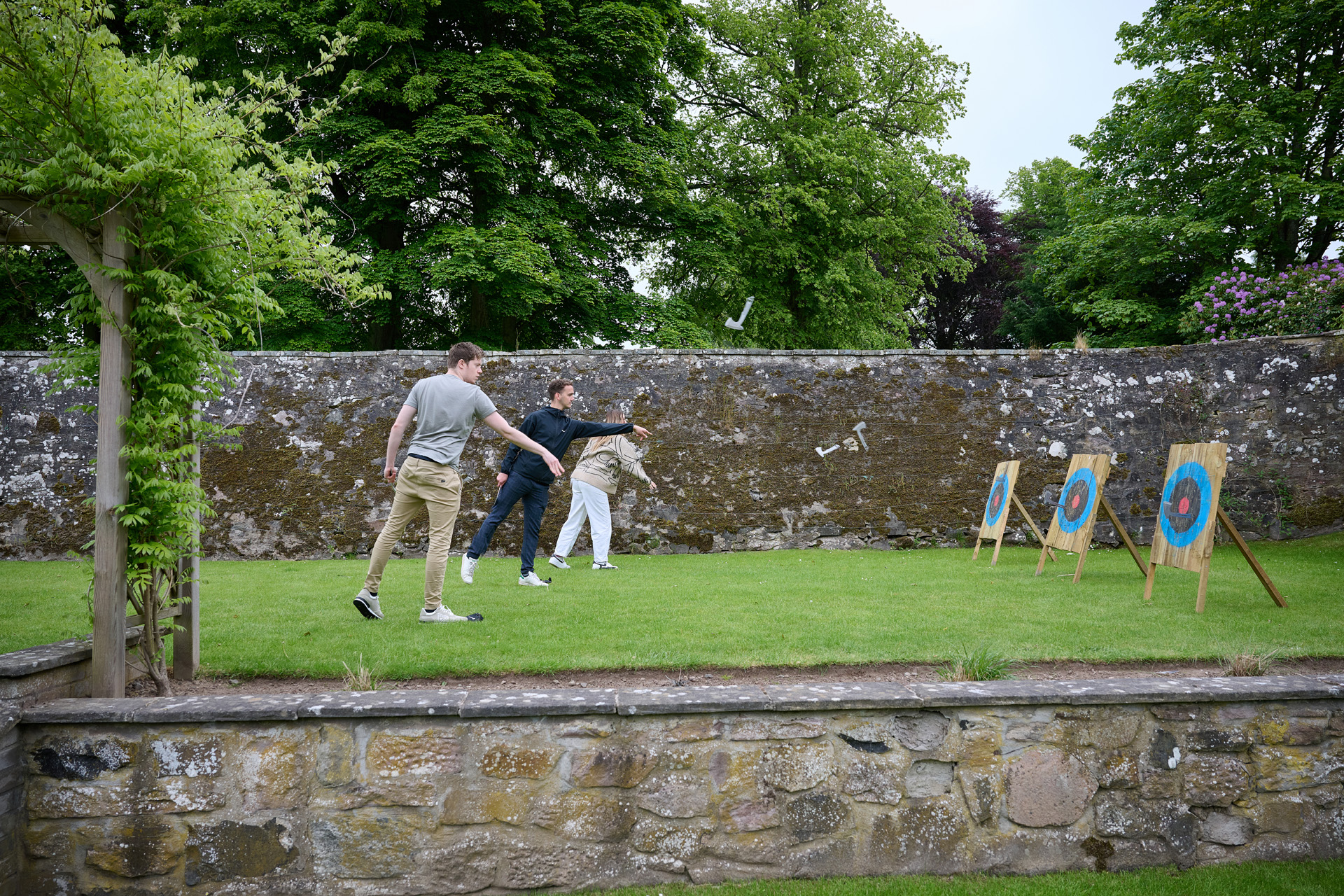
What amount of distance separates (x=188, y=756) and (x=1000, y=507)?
8512 mm

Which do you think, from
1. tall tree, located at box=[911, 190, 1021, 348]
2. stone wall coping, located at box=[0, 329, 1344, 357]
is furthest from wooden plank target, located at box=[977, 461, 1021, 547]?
tall tree, located at box=[911, 190, 1021, 348]

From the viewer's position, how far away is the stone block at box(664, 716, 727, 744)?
11.6ft

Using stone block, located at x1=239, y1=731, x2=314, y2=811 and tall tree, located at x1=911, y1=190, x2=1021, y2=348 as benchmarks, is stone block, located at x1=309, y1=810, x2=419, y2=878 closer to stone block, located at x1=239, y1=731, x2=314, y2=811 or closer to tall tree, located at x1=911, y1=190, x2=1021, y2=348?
stone block, located at x1=239, y1=731, x2=314, y2=811

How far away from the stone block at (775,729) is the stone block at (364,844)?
4.75ft

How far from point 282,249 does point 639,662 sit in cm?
293

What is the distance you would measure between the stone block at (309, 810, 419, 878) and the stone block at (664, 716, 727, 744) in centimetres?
115

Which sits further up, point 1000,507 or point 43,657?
point 1000,507

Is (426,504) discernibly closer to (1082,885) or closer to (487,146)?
(1082,885)

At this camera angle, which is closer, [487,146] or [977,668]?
[977,668]

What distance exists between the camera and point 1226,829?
145 inches

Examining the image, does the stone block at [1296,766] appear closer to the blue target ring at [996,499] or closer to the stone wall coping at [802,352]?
the blue target ring at [996,499]

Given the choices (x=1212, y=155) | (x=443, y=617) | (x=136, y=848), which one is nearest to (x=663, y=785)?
(x=136, y=848)

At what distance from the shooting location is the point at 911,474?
1102 centimetres


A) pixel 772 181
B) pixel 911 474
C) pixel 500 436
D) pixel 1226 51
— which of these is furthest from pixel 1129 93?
pixel 500 436
